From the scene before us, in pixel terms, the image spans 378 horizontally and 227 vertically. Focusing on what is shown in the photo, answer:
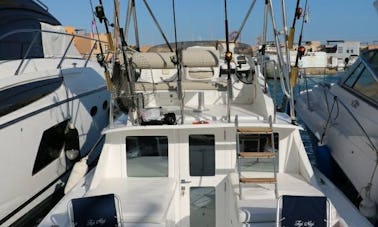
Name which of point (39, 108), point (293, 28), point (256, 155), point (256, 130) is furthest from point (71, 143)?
point (293, 28)

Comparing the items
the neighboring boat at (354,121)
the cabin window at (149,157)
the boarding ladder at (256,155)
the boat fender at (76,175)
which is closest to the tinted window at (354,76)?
the neighboring boat at (354,121)

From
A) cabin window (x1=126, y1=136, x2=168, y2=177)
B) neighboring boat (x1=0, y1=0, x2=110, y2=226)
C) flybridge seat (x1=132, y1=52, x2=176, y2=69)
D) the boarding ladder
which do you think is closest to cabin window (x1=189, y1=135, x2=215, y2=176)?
cabin window (x1=126, y1=136, x2=168, y2=177)

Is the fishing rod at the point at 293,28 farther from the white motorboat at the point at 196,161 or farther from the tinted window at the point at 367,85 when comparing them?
the tinted window at the point at 367,85

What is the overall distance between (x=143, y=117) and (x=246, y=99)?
84.9 inches

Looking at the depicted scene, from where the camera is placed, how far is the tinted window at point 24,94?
5.41m

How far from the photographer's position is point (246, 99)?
6.50 meters

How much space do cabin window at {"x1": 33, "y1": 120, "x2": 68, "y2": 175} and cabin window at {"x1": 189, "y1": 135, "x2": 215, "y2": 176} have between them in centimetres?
255

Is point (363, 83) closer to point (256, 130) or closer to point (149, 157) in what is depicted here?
point (256, 130)

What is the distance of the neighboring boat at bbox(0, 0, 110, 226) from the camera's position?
5.38 metres

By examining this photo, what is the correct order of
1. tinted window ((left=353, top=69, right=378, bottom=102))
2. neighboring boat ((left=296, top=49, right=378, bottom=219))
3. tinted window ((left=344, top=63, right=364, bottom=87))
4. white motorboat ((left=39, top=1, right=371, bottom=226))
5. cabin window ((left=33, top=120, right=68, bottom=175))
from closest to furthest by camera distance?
white motorboat ((left=39, top=1, right=371, bottom=226)) → neighboring boat ((left=296, top=49, right=378, bottom=219)) → tinted window ((left=353, top=69, right=378, bottom=102)) → cabin window ((left=33, top=120, right=68, bottom=175)) → tinted window ((left=344, top=63, right=364, bottom=87))

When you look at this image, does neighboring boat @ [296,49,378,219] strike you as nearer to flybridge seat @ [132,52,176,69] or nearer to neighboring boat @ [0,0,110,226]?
flybridge seat @ [132,52,176,69]

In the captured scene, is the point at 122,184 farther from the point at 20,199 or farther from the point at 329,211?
the point at 329,211

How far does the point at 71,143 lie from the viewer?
279 inches

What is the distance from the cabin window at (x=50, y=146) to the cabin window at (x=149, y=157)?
71.8 inches
